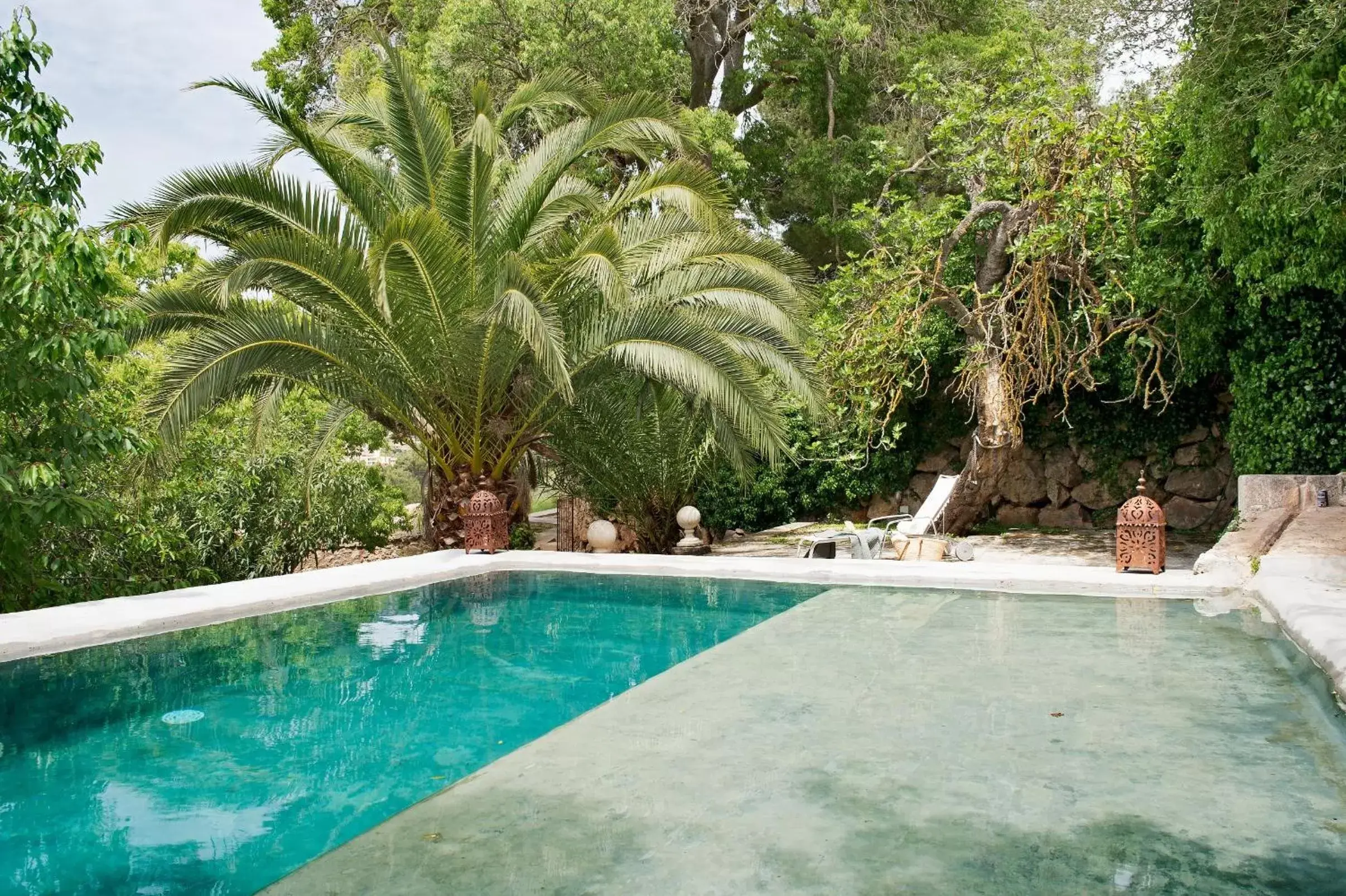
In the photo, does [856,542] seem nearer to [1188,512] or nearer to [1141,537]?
[1141,537]

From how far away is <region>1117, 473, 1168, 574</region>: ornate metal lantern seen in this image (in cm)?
822

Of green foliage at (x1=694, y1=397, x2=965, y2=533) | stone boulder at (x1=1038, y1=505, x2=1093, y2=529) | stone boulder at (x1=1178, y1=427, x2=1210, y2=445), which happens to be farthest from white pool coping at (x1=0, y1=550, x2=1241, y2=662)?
stone boulder at (x1=1178, y1=427, x2=1210, y2=445)

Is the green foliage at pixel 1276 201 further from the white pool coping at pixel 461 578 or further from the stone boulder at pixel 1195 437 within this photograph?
the white pool coping at pixel 461 578

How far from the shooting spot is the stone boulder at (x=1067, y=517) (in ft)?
46.5

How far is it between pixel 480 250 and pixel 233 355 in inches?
94.5

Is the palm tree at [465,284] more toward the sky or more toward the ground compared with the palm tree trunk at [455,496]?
more toward the sky

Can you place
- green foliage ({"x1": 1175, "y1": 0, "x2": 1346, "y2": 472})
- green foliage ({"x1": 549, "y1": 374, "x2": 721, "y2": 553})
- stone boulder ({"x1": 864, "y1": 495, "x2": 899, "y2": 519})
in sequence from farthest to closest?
1. stone boulder ({"x1": 864, "y1": 495, "x2": 899, "y2": 519})
2. green foliage ({"x1": 549, "y1": 374, "x2": 721, "y2": 553})
3. green foliage ({"x1": 1175, "y1": 0, "x2": 1346, "y2": 472})

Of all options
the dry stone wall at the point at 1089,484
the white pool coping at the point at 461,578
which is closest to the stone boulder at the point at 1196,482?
the dry stone wall at the point at 1089,484

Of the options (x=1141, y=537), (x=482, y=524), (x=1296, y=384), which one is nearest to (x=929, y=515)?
(x=1141, y=537)

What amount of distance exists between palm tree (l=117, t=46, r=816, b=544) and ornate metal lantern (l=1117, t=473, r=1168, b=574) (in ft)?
10.1

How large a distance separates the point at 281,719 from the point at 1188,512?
12092 mm

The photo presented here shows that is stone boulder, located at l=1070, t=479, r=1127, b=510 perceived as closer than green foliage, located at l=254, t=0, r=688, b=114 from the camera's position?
Yes

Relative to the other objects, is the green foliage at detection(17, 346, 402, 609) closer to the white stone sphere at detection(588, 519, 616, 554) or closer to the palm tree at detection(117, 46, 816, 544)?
the palm tree at detection(117, 46, 816, 544)

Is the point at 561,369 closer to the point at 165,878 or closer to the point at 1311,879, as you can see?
the point at 165,878
